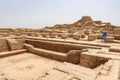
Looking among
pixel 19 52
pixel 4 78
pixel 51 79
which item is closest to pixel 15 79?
pixel 4 78

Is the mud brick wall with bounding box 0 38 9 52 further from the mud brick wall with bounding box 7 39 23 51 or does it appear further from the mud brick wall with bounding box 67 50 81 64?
the mud brick wall with bounding box 67 50 81 64

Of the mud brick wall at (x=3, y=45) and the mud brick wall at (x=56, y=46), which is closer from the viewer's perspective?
the mud brick wall at (x=56, y=46)

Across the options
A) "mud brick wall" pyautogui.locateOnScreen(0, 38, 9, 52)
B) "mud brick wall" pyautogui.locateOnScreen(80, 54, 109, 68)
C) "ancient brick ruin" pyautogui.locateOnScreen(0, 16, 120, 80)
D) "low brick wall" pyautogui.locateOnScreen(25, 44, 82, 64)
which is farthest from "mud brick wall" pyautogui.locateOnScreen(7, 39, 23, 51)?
"mud brick wall" pyautogui.locateOnScreen(80, 54, 109, 68)

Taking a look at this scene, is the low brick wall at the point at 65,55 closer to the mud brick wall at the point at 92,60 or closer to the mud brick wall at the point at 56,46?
the mud brick wall at the point at 56,46

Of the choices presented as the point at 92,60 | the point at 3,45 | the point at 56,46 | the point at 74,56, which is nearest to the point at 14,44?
the point at 3,45

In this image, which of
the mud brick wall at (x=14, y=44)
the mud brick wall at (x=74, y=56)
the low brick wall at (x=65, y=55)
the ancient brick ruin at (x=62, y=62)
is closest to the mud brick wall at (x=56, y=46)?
the ancient brick ruin at (x=62, y=62)

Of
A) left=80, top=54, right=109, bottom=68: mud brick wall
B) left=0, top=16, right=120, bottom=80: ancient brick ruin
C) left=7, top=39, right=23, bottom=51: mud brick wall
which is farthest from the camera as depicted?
left=7, top=39, right=23, bottom=51: mud brick wall

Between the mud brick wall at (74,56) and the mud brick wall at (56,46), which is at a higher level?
the mud brick wall at (56,46)

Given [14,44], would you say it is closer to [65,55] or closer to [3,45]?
[3,45]

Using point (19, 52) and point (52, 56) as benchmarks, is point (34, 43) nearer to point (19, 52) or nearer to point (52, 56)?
point (19, 52)

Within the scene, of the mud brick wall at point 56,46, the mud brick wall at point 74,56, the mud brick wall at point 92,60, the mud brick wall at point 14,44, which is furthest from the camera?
the mud brick wall at point 14,44

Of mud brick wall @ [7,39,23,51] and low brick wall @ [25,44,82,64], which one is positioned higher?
mud brick wall @ [7,39,23,51]

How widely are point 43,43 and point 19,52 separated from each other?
2.64m

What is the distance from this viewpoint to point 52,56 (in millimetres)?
9328
